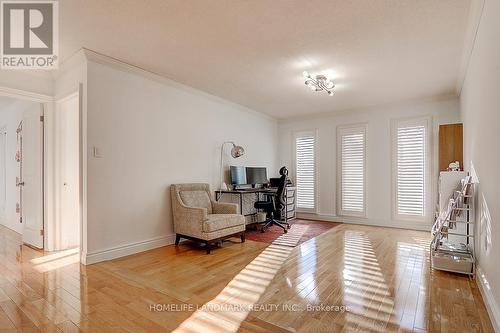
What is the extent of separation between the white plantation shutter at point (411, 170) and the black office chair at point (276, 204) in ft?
7.46

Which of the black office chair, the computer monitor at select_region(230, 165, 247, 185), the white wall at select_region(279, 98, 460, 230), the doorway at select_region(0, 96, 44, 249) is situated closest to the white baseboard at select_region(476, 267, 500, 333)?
the white wall at select_region(279, 98, 460, 230)

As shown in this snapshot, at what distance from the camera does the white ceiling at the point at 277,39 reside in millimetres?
2346

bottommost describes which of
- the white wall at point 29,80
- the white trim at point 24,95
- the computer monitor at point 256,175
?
the computer monitor at point 256,175

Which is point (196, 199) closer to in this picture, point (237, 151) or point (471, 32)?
point (237, 151)

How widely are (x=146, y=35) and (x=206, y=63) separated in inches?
34.1

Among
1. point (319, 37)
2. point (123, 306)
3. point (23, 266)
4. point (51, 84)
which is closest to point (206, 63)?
point (319, 37)

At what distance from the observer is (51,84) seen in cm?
381

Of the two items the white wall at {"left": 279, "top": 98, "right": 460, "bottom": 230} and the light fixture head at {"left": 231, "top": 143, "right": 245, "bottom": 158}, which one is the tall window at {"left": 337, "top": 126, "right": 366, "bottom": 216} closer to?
the white wall at {"left": 279, "top": 98, "right": 460, "bottom": 230}

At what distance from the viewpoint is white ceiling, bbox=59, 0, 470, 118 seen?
2.35 metres

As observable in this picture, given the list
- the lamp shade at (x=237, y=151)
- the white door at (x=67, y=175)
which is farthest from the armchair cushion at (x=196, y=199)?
the white door at (x=67, y=175)

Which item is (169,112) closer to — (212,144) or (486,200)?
(212,144)

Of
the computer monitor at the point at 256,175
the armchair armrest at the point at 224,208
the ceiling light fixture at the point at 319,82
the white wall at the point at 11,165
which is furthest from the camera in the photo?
the computer monitor at the point at 256,175

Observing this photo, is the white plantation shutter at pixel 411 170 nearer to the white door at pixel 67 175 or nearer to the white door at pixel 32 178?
the white door at pixel 67 175

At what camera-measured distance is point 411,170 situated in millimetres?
5152
